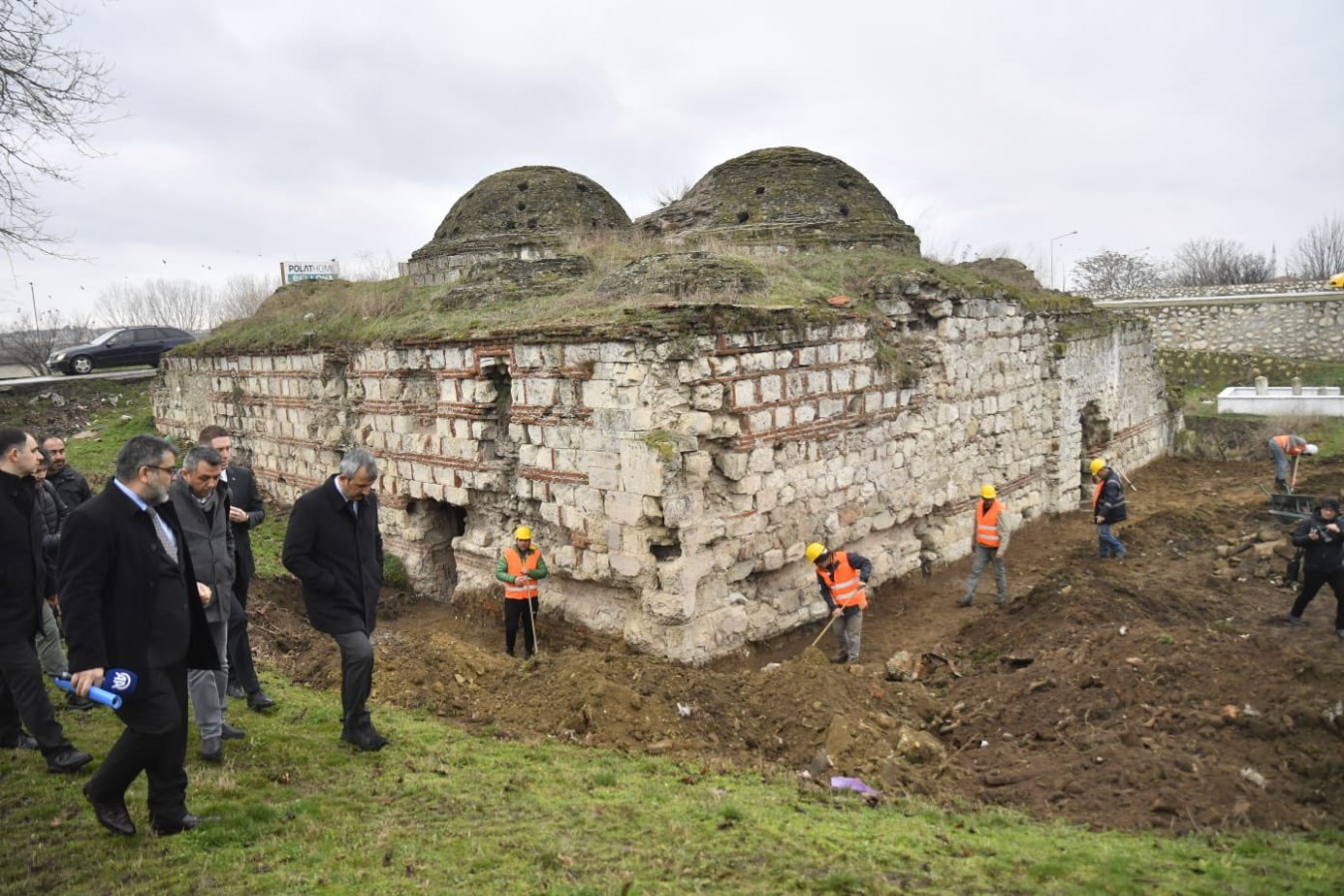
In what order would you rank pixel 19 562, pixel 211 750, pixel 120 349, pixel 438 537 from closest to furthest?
pixel 19 562, pixel 211 750, pixel 438 537, pixel 120 349

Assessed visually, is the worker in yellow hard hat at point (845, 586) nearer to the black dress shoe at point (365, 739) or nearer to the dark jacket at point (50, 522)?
the black dress shoe at point (365, 739)

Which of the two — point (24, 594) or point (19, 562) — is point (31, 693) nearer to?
point (24, 594)

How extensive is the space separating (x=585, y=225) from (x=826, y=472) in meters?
7.27

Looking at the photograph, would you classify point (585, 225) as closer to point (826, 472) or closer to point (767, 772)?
point (826, 472)

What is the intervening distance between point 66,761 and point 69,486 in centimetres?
275

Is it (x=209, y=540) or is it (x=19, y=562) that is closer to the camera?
(x=19, y=562)

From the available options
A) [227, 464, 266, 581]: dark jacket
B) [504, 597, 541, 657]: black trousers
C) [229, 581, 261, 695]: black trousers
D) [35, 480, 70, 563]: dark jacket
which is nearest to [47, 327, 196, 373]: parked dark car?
[504, 597, 541, 657]: black trousers

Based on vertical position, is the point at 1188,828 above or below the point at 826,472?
below

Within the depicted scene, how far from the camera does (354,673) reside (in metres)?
5.34

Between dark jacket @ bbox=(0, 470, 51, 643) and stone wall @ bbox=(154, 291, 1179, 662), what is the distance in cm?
433

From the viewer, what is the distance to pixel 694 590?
7809 mm

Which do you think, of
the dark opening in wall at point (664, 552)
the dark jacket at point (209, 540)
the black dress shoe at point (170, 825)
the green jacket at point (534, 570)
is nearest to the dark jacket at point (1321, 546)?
the dark opening in wall at point (664, 552)

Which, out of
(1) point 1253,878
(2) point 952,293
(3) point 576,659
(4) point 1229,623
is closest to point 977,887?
(1) point 1253,878

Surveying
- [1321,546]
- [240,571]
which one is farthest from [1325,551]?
[240,571]
